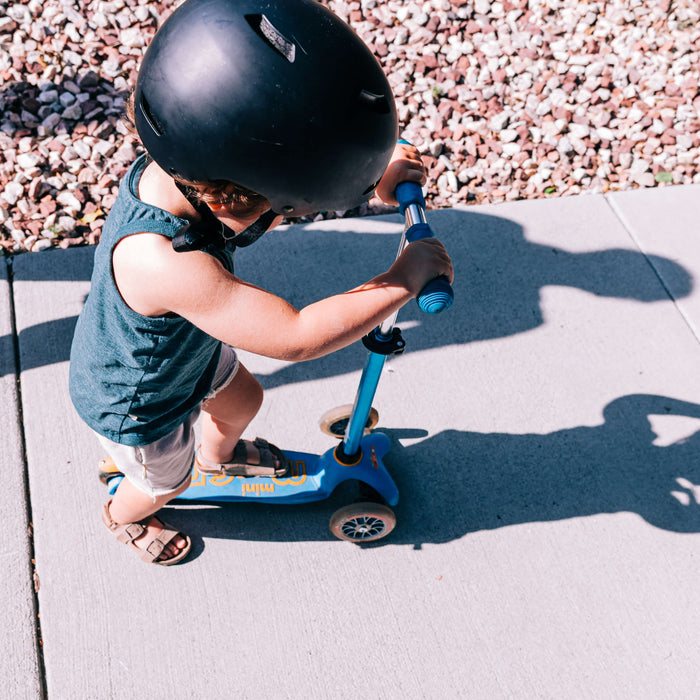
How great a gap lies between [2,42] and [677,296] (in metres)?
3.76

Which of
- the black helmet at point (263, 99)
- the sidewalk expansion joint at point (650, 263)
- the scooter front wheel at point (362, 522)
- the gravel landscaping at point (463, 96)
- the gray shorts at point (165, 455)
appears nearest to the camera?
the black helmet at point (263, 99)

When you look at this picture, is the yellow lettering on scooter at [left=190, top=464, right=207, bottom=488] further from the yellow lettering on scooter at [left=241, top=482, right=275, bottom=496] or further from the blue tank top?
the blue tank top

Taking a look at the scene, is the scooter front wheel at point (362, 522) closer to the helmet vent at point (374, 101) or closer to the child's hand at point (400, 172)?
the child's hand at point (400, 172)

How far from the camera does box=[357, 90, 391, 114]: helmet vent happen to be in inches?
54.9

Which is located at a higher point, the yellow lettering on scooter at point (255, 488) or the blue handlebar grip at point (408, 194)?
the blue handlebar grip at point (408, 194)

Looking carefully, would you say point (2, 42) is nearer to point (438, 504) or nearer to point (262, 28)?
point (262, 28)

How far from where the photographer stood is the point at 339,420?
2592 mm

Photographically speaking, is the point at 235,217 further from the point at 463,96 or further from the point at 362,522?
the point at 463,96

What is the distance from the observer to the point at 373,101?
141 centimetres

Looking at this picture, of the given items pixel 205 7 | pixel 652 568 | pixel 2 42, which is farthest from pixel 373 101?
pixel 2 42

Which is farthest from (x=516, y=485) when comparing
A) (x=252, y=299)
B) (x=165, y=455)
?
(x=252, y=299)

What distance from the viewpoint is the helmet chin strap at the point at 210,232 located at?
136 cm

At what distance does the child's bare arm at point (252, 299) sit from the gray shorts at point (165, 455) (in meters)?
0.54

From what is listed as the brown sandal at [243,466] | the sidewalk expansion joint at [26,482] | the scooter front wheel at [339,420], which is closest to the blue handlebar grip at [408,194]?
the scooter front wheel at [339,420]
